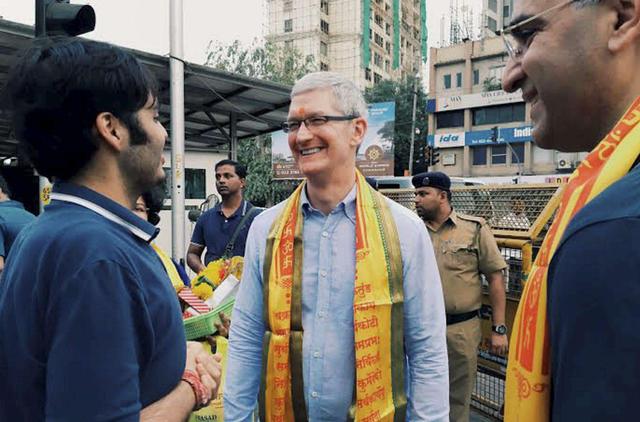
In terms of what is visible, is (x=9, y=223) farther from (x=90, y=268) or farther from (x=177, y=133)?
(x=90, y=268)

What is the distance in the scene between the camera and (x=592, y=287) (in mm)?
667

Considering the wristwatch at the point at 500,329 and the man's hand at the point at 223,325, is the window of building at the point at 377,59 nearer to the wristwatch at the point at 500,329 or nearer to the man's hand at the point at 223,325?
the wristwatch at the point at 500,329

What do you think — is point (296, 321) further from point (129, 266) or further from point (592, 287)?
point (592, 287)

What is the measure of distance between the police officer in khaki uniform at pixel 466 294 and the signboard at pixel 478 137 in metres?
35.0

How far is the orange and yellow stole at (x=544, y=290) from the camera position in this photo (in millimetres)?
848

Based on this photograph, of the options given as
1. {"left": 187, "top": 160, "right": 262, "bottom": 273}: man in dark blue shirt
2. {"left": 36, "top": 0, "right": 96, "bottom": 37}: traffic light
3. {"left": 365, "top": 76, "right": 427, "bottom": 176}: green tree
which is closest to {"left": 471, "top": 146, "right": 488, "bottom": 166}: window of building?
{"left": 365, "top": 76, "right": 427, "bottom": 176}: green tree

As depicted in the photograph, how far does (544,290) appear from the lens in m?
0.89

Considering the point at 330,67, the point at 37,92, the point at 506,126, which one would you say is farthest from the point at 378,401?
the point at 330,67

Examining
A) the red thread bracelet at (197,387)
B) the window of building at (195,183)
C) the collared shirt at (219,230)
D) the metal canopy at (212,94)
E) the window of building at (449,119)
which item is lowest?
the red thread bracelet at (197,387)

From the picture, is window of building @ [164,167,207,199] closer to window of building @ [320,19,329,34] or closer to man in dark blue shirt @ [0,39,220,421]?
man in dark blue shirt @ [0,39,220,421]

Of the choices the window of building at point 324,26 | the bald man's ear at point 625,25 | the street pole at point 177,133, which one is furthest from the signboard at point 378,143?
the window of building at point 324,26

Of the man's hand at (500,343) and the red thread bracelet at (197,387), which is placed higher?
the red thread bracelet at (197,387)

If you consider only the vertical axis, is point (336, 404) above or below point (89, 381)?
below

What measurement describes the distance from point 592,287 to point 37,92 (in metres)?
1.19
